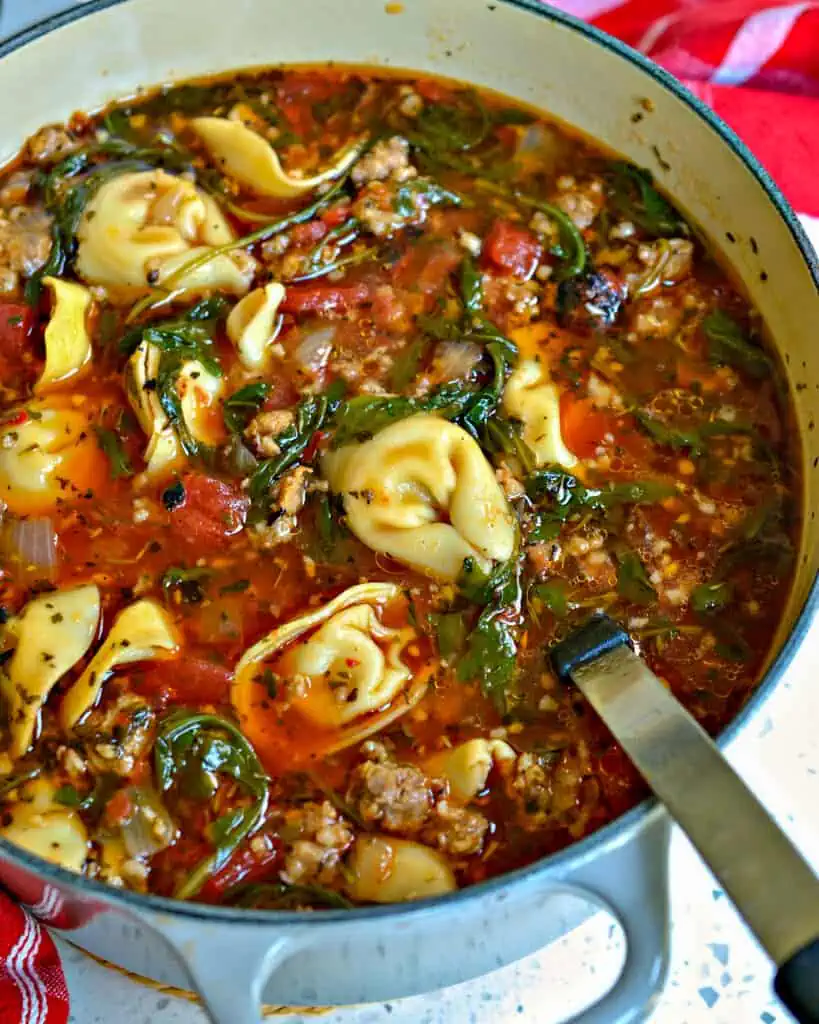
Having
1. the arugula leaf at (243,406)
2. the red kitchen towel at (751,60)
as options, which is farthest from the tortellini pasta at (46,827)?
the red kitchen towel at (751,60)

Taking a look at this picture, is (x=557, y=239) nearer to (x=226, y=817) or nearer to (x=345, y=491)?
(x=345, y=491)

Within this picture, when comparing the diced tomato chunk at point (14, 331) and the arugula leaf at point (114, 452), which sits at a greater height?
the diced tomato chunk at point (14, 331)

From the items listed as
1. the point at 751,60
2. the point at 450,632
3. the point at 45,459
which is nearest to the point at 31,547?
the point at 45,459

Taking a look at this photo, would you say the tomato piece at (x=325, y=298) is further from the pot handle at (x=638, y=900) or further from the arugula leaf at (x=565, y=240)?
the pot handle at (x=638, y=900)

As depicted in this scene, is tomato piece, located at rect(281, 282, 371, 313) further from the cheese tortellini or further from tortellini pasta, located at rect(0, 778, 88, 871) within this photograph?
tortellini pasta, located at rect(0, 778, 88, 871)

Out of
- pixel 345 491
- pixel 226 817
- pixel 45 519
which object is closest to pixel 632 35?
pixel 345 491

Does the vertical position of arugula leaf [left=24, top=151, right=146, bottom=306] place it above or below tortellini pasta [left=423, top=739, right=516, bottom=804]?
above

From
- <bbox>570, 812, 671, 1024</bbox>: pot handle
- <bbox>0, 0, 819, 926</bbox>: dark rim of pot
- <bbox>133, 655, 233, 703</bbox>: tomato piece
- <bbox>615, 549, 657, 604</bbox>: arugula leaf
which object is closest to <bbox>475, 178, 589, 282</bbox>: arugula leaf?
<bbox>615, 549, 657, 604</bbox>: arugula leaf

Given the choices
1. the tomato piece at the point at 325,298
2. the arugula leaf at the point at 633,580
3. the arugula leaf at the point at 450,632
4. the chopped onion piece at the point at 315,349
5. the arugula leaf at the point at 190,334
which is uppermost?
the arugula leaf at the point at 190,334

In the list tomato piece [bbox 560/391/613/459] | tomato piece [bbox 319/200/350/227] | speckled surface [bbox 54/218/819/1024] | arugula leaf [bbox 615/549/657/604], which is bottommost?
speckled surface [bbox 54/218/819/1024]
